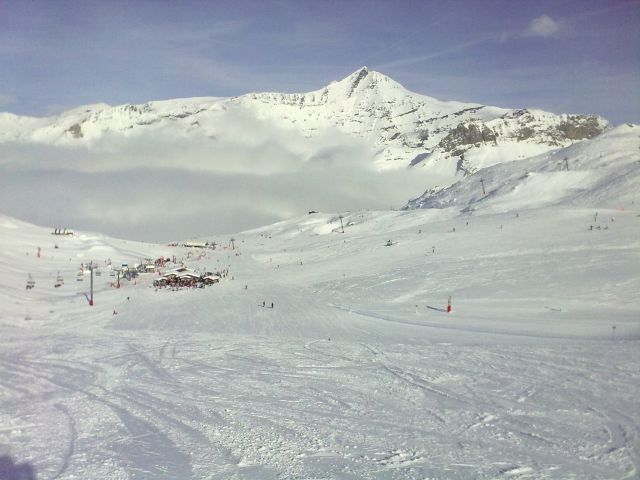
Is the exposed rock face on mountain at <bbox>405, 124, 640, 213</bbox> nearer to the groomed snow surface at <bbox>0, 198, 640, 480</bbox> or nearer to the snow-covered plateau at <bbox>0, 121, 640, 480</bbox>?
the snow-covered plateau at <bbox>0, 121, 640, 480</bbox>

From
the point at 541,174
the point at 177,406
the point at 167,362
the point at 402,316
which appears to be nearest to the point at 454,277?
the point at 402,316

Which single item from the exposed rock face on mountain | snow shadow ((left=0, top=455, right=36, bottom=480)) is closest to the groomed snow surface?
snow shadow ((left=0, top=455, right=36, bottom=480))

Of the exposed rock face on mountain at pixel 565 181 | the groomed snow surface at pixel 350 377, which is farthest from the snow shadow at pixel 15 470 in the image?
the exposed rock face on mountain at pixel 565 181

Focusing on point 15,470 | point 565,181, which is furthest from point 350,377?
point 565,181

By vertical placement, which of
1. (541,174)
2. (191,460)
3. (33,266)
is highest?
(541,174)

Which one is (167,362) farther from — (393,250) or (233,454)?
(393,250)

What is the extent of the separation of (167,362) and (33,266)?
53.8 metres

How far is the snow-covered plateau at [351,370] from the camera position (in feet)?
39.1

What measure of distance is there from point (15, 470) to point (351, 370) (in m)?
11.4

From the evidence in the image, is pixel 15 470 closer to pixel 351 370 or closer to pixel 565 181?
pixel 351 370

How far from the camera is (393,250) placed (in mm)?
61688

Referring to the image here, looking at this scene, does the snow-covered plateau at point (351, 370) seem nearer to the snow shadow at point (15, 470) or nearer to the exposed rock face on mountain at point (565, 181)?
the snow shadow at point (15, 470)

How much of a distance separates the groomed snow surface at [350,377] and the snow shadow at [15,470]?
0.06 meters

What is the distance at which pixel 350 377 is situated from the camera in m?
18.8
